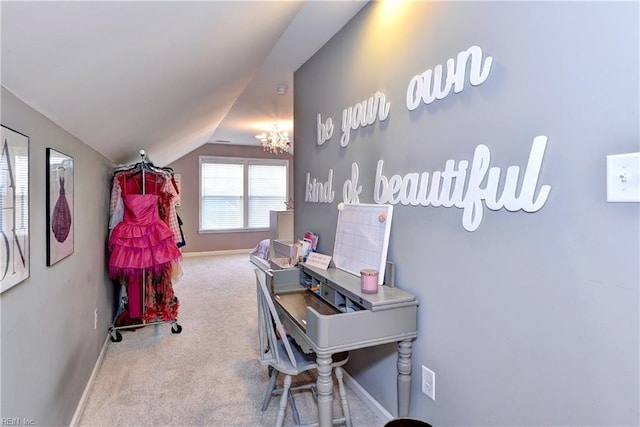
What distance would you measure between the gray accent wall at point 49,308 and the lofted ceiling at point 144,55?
4.2 inches

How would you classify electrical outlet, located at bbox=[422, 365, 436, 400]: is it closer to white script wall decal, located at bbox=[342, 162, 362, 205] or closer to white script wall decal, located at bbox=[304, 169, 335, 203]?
white script wall decal, located at bbox=[342, 162, 362, 205]

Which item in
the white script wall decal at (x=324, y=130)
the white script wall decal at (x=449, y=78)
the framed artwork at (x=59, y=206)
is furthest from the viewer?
the white script wall decal at (x=324, y=130)

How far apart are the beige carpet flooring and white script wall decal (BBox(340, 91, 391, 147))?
1.70m

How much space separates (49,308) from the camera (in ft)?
4.98

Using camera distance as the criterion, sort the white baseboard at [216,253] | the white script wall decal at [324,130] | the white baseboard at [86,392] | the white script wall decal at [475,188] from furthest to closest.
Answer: the white baseboard at [216,253] → the white script wall decal at [324,130] → the white baseboard at [86,392] → the white script wall decal at [475,188]

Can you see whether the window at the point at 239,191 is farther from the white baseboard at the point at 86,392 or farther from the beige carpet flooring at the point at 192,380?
the white baseboard at the point at 86,392

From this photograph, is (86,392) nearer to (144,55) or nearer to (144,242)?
(144,242)

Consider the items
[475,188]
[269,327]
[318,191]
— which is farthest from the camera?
[318,191]

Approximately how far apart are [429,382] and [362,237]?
A: 2.62ft

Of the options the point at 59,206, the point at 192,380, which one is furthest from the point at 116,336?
the point at 59,206

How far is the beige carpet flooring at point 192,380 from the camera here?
1.98 metres

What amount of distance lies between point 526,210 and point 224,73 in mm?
2097

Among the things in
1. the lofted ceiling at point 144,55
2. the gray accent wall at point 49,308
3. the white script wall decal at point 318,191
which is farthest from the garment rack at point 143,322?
the white script wall decal at point 318,191

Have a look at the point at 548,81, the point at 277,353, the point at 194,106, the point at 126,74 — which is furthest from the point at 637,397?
the point at 194,106
